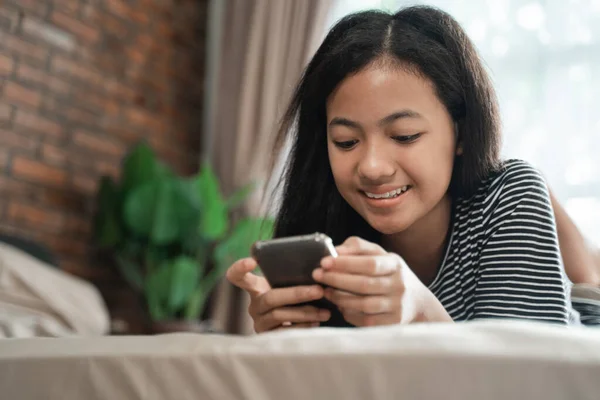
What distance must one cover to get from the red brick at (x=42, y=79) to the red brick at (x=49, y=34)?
14cm

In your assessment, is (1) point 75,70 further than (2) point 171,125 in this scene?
No

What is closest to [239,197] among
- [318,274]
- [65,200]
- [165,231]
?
[165,231]

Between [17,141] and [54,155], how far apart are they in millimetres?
188

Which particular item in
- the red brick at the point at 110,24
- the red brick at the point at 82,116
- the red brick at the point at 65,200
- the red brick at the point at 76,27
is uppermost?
the red brick at the point at 110,24

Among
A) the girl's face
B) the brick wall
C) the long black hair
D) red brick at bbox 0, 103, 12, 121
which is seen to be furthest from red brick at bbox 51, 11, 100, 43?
the girl's face

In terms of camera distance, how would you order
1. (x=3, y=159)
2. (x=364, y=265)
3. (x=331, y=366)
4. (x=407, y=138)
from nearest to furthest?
1. (x=331, y=366)
2. (x=364, y=265)
3. (x=407, y=138)
4. (x=3, y=159)

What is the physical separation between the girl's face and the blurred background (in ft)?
4.92

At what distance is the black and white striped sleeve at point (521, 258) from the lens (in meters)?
0.95

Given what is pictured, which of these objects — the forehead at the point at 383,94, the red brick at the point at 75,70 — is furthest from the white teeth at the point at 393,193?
the red brick at the point at 75,70

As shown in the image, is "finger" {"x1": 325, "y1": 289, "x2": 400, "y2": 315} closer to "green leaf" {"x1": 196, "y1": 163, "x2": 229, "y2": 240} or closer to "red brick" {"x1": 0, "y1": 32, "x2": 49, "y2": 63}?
"green leaf" {"x1": 196, "y1": 163, "x2": 229, "y2": 240}

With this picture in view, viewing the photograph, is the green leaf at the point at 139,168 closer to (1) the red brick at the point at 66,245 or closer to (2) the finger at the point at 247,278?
(1) the red brick at the point at 66,245

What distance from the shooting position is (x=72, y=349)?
550 millimetres

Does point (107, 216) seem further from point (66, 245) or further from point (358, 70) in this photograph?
point (358, 70)

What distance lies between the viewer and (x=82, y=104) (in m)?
3.09
